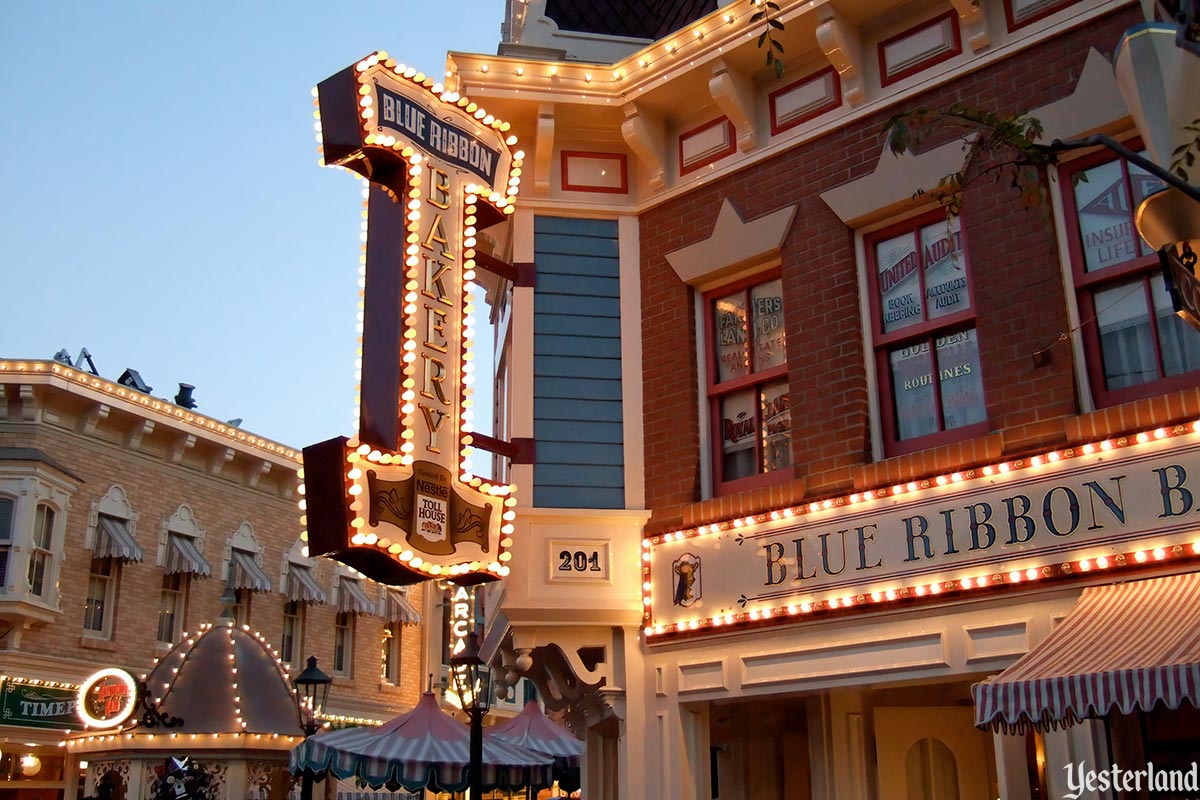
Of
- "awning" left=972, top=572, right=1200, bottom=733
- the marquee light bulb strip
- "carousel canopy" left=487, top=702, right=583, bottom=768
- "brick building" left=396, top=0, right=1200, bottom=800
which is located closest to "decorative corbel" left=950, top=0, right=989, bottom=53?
"brick building" left=396, top=0, right=1200, bottom=800

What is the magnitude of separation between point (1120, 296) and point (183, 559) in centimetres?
2155

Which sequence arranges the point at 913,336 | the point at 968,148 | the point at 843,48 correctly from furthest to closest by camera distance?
1. the point at 843,48
2. the point at 913,336
3. the point at 968,148

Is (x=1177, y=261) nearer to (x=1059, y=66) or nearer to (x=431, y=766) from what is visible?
(x=1059, y=66)

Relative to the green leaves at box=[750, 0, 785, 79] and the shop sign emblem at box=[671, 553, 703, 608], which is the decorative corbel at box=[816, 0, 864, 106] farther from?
the shop sign emblem at box=[671, 553, 703, 608]

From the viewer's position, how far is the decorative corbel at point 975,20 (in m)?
9.12

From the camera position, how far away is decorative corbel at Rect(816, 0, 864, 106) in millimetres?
9703

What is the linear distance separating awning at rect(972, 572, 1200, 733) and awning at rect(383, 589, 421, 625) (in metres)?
25.9

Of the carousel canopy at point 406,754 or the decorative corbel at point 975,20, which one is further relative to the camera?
the carousel canopy at point 406,754

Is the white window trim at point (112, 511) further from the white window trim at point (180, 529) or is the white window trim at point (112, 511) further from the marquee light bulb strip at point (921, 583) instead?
the marquee light bulb strip at point (921, 583)

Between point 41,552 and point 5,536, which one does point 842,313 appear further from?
point 41,552

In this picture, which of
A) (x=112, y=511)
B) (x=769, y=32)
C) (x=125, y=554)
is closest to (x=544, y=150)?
(x=769, y=32)

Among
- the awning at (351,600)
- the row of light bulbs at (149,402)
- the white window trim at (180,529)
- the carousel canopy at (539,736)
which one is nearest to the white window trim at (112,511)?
the white window trim at (180,529)

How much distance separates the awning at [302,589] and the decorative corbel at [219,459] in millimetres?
3259

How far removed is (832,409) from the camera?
9.38 metres
